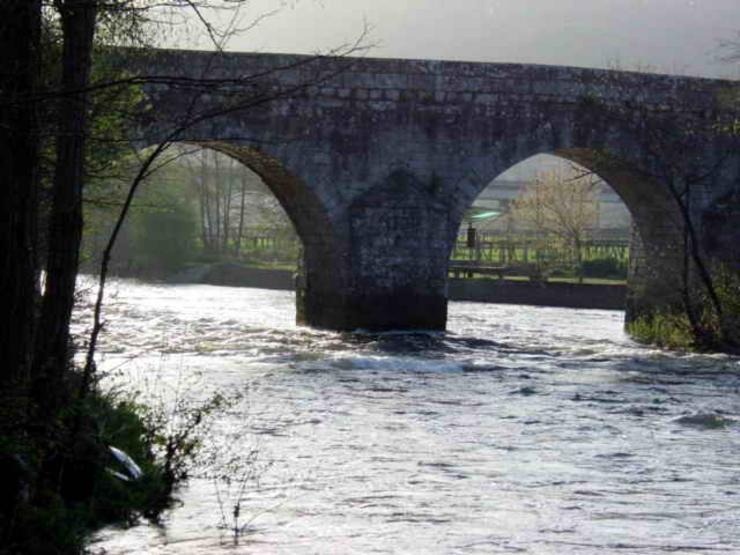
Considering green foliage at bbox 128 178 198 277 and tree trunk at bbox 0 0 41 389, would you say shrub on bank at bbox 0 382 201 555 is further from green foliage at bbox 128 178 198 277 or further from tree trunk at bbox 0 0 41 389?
green foliage at bbox 128 178 198 277

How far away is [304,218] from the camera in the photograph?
21953mm

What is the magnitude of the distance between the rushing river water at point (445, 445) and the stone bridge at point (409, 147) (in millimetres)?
1042

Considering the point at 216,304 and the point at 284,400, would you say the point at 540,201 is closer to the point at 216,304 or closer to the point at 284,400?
the point at 216,304

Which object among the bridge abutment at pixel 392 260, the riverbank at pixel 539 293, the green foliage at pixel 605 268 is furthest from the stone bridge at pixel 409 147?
the green foliage at pixel 605 268

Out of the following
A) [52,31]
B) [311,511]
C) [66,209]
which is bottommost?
[311,511]

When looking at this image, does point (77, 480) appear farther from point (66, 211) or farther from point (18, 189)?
point (18, 189)

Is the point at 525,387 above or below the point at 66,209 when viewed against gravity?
below

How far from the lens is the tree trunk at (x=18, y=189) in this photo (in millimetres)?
7156

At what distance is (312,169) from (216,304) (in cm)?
960

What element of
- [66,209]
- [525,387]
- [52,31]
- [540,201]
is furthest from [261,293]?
[66,209]

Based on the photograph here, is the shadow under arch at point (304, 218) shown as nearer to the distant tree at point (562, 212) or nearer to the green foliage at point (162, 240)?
the distant tree at point (562, 212)

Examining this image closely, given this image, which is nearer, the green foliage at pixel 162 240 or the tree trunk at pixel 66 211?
the tree trunk at pixel 66 211

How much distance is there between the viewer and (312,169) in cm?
2078

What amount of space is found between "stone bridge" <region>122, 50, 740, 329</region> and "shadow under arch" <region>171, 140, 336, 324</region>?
30 mm
